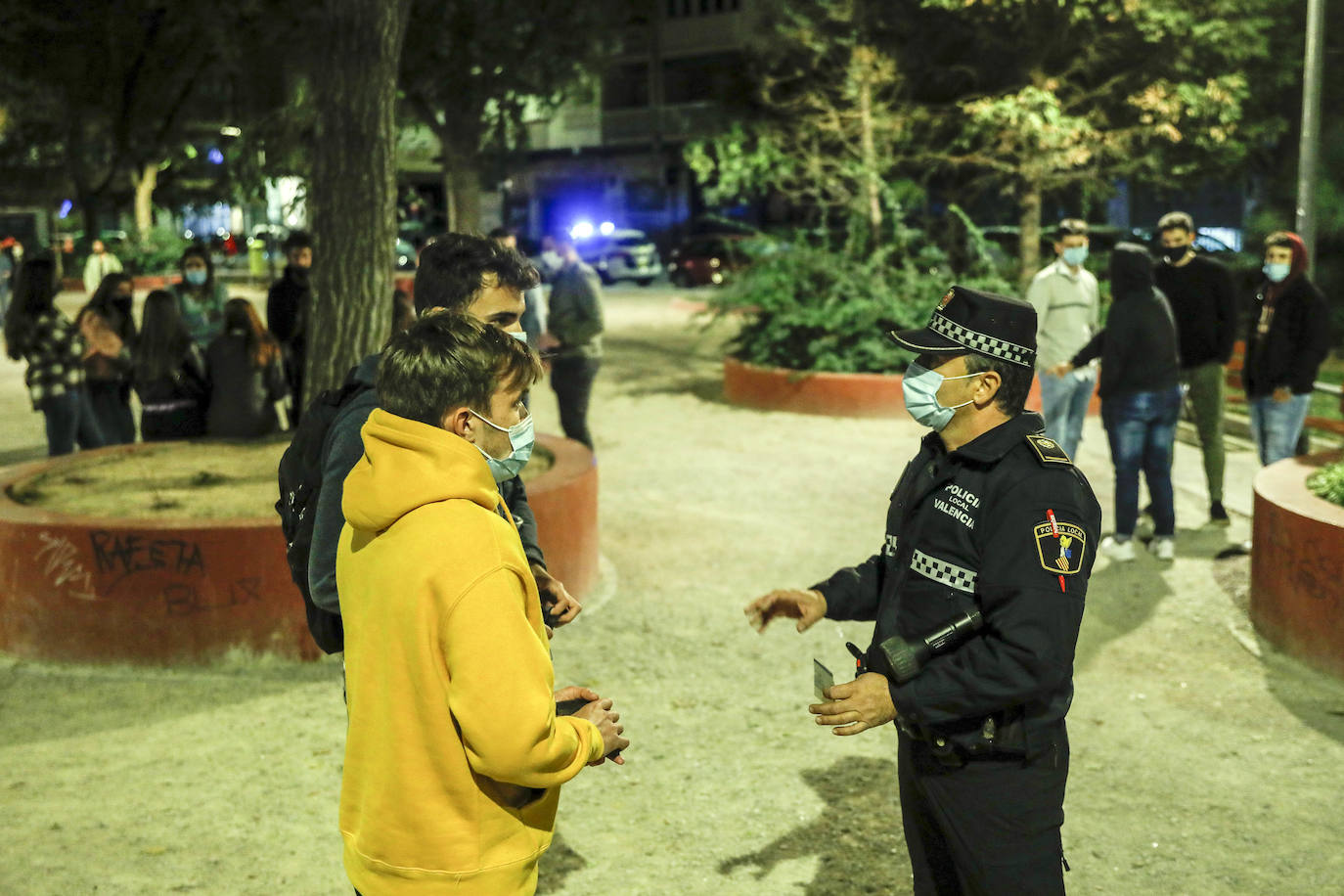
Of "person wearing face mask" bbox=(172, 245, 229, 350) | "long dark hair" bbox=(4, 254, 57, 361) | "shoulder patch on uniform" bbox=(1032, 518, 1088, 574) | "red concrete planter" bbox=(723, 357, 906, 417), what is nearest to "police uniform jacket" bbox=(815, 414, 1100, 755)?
"shoulder patch on uniform" bbox=(1032, 518, 1088, 574)

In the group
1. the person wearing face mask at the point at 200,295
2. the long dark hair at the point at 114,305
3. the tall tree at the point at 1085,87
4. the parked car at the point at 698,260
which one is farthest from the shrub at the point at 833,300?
the parked car at the point at 698,260

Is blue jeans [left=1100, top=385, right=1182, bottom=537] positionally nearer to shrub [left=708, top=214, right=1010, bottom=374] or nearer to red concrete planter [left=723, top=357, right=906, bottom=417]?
red concrete planter [left=723, top=357, right=906, bottom=417]

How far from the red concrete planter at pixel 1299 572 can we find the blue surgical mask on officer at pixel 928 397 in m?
3.53

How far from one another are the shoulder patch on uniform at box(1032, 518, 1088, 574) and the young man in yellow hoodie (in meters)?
0.92

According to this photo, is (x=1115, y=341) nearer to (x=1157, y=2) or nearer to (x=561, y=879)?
(x=561, y=879)

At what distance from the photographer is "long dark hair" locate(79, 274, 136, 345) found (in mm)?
9055

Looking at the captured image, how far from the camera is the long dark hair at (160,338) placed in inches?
313

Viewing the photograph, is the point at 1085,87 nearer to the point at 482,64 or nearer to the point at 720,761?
the point at 482,64

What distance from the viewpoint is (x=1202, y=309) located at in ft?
26.4

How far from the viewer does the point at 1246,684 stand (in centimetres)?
583

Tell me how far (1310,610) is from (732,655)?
2.52 m

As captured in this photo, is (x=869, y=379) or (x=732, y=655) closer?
(x=732, y=655)

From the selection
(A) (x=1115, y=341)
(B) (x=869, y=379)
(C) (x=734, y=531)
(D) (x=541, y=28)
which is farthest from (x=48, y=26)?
(A) (x=1115, y=341)

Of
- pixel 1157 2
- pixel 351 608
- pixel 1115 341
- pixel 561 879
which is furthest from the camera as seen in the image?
pixel 1157 2
